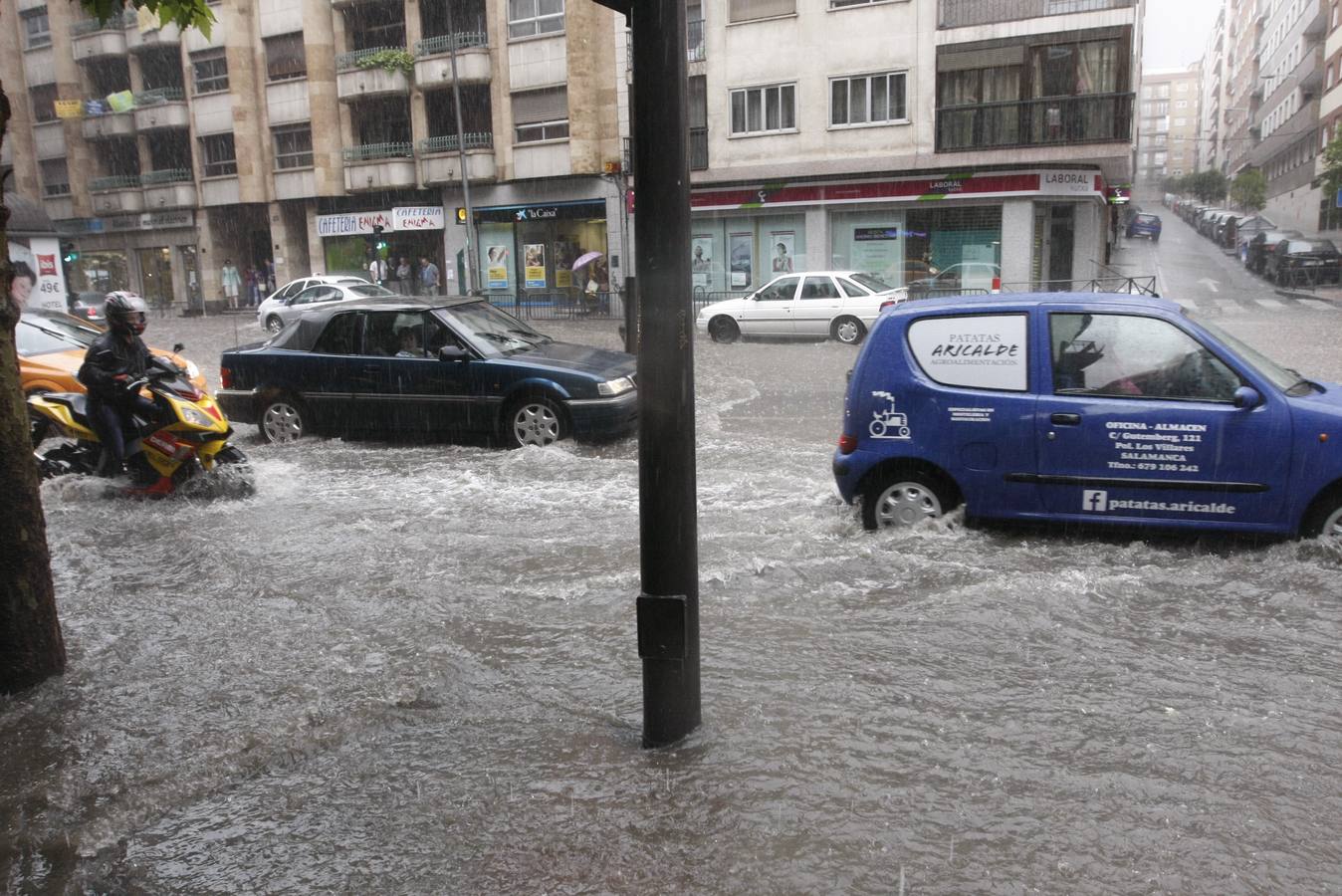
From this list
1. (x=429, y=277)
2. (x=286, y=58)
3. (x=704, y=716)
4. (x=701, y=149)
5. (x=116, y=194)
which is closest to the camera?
(x=704, y=716)

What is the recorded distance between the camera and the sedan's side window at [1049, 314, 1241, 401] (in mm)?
6125

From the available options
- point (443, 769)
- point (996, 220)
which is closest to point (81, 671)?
point (443, 769)

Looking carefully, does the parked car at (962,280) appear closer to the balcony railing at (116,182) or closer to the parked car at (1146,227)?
the parked car at (1146,227)

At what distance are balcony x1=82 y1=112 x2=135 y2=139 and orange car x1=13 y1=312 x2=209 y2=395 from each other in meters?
36.7

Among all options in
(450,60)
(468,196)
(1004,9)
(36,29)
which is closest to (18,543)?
(1004,9)

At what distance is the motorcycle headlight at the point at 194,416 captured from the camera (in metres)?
8.45

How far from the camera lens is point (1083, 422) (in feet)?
20.5

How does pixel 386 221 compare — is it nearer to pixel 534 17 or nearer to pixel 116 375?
pixel 534 17

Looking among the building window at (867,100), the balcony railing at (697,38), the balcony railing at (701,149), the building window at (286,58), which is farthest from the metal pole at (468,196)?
the building window at (867,100)

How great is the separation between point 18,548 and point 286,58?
40.1 metres

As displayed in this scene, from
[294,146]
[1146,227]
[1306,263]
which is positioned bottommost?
[1306,263]

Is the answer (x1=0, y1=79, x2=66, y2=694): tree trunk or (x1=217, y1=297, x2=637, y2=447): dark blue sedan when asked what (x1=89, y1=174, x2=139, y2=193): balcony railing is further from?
(x1=0, y1=79, x2=66, y2=694): tree trunk

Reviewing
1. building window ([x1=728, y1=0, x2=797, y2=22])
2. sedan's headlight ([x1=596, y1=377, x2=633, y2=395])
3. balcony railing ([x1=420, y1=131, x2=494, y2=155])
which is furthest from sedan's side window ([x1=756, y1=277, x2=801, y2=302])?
balcony railing ([x1=420, y1=131, x2=494, y2=155])

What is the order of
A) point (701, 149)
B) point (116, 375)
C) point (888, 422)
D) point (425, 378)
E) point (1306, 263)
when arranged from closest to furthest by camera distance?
point (888, 422) < point (116, 375) < point (425, 378) < point (701, 149) < point (1306, 263)
